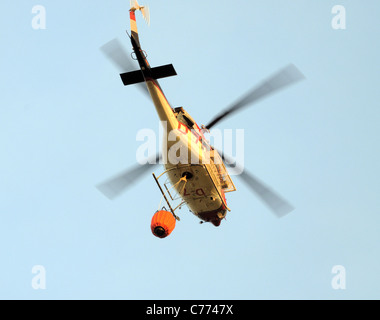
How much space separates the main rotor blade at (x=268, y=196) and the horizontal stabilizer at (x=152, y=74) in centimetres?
567

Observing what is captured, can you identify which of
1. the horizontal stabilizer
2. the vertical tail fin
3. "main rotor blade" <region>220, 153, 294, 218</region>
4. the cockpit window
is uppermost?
the vertical tail fin

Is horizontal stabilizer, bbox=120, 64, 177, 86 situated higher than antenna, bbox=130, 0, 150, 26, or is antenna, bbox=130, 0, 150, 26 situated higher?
antenna, bbox=130, 0, 150, 26

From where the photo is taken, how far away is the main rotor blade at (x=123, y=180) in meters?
26.9

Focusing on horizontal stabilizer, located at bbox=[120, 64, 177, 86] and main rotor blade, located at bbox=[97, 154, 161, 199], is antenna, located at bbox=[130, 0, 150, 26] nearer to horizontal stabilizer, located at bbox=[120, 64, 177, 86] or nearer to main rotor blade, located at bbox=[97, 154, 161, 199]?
horizontal stabilizer, located at bbox=[120, 64, 177, 86]

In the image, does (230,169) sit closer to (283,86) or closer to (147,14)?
(283,86)

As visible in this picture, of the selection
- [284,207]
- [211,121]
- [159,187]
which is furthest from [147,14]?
[284,207]

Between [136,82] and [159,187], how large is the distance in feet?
15.7

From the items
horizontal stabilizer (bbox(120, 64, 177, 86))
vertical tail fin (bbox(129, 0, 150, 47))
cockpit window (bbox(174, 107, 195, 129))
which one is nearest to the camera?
horizontal stabilizer (bbox(120, 64, 177, 86))

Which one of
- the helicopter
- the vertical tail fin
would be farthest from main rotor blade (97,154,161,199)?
the vertical tail fin

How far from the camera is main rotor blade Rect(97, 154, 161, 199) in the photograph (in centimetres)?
2688

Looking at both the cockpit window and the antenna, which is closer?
the cockpit window

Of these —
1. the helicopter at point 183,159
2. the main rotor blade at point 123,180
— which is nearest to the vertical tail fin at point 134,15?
the helicopter at point 183,159

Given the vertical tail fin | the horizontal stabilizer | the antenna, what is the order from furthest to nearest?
the antenna < the vertical tail fin < the horizontal stabilizer

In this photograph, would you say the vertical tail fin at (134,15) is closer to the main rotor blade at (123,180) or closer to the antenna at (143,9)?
the antenna at (143,9)
